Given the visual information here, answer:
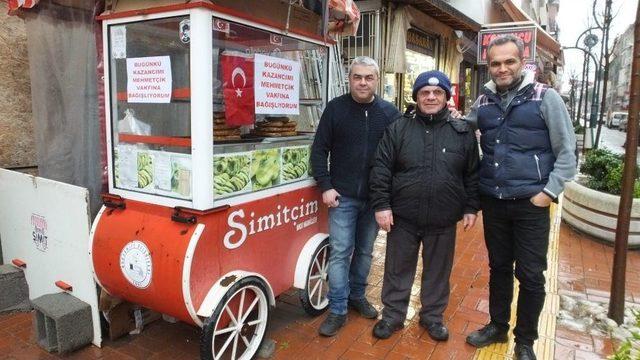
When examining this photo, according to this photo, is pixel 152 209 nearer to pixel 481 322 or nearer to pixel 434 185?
pixel 434 185

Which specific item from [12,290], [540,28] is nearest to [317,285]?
[12,290]

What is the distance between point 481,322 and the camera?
3623mm

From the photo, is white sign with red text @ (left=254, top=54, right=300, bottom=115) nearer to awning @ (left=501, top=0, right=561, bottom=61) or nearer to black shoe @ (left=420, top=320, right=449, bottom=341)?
black shoe @ (left=420, top=320, right=449, bottom=341)

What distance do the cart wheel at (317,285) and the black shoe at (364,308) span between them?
0.80 feet

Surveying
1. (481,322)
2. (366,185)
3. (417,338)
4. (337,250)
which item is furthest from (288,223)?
(481,322)

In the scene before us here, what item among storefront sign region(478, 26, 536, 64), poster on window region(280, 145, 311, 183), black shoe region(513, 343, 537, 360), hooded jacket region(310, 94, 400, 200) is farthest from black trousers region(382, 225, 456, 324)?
storefront sign region(478, 26, 536, 64)

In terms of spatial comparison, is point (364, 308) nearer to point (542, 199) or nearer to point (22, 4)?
point (542, 199)

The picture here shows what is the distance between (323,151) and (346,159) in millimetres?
182

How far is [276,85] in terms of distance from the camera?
325 centimetres

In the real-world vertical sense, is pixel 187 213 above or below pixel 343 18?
below

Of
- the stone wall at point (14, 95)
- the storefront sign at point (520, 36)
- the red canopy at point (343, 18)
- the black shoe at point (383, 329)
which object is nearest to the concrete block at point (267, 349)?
the black shoe at point (383, 329)

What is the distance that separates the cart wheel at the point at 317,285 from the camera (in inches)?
140

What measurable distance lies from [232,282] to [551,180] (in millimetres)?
2003

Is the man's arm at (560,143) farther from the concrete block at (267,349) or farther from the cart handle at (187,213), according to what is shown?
the concrete block at (267,349)
